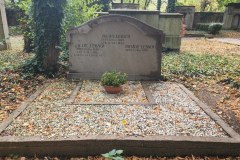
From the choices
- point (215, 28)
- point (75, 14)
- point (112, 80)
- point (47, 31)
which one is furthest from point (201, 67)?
point (215, 28)

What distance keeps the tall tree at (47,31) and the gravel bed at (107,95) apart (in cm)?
138

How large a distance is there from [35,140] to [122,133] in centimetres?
125

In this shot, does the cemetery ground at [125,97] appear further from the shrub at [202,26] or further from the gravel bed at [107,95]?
the shrub at [202,26]

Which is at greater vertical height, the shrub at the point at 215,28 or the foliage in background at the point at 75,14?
the foliage in background at the point at 75,14

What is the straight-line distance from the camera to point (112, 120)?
13.1ft

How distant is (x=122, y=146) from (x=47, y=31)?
4242 mm

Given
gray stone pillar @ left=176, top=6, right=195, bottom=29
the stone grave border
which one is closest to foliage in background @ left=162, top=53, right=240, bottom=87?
the stone grave border

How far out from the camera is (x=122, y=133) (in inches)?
140

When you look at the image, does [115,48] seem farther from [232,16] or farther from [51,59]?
[232,16]

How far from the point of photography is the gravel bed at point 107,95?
196 inches

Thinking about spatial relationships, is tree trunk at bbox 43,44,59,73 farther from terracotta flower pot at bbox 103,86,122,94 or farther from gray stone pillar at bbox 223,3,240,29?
gray stone pillar at bbox 223,3,240,29

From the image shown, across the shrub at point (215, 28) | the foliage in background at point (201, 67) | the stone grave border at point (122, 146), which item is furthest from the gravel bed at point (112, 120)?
the shrub at point (215, 28)

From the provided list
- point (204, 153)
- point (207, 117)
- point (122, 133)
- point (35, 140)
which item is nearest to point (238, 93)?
point (207, 117)

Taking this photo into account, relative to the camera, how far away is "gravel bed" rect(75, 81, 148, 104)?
4.98 meters
